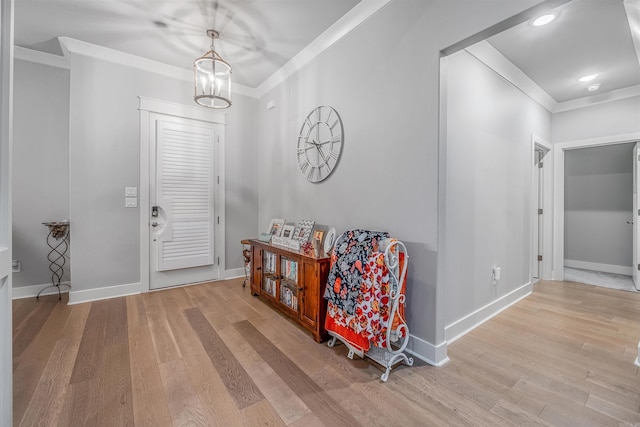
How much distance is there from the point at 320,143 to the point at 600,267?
17.1 ft

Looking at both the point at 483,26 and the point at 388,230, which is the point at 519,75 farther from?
the point at 388,230

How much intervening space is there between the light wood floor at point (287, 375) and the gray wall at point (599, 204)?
2451mm

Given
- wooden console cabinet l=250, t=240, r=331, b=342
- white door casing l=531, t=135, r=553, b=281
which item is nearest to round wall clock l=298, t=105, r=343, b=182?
wooden console cabinet l=250, t=240, r=331, b=342

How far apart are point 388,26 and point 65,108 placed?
3.79m

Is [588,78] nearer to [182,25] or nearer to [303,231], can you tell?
[303,231]

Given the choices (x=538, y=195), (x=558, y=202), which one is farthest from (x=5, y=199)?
(x=558, y=202)

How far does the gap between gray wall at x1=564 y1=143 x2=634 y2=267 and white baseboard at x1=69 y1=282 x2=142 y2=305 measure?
678 centimetres

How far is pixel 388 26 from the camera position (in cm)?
222

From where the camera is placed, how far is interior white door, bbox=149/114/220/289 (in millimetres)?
3461

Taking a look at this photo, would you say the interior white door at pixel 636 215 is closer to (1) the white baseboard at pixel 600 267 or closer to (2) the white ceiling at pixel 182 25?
(1) the white baseboard at pixel 600 267

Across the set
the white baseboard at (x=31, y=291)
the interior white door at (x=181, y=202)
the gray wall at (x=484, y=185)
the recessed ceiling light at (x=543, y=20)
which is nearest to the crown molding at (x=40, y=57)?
the interior white door at (x=181, y=202)

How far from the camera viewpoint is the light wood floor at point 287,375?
4.82 ft

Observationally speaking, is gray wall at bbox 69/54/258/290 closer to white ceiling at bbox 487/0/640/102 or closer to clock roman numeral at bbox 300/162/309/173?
clock roman numeral at bbox 300/162/309/173

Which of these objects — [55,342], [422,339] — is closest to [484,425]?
[422,339]
